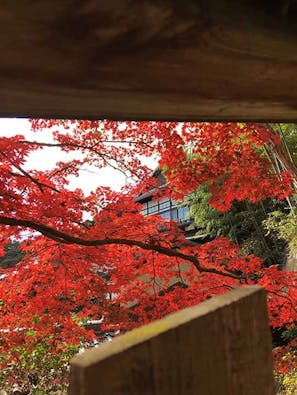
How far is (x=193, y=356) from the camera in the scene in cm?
77

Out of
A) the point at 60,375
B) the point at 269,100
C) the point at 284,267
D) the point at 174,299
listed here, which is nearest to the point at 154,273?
the point at 174,299

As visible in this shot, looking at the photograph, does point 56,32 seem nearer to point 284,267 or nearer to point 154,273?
point 154,273

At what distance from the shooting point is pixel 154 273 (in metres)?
6.04

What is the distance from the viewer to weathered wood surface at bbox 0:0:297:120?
1.12 meters

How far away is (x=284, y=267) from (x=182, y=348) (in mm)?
13456

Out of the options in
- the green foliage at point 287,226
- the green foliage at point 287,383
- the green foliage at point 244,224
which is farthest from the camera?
the green foliage at point 244,224


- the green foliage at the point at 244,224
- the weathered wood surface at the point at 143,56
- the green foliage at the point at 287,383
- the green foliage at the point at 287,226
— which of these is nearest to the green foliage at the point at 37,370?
the green foliage at the point at 287,383

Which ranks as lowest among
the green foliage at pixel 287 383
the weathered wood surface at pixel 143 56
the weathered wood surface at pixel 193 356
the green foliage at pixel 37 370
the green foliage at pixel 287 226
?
the green foliage at pixel 287 383

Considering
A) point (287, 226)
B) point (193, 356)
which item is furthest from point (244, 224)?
point (193, 356)

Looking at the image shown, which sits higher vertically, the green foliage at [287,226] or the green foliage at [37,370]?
the green foliage at [287,226]

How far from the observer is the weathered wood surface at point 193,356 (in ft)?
2.14

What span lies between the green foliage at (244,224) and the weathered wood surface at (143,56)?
491 inches

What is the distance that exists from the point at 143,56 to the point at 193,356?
93 centimetres

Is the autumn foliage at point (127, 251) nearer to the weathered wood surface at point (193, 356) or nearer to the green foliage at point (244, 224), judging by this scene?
the weathered wood surface at point (193, 356)
